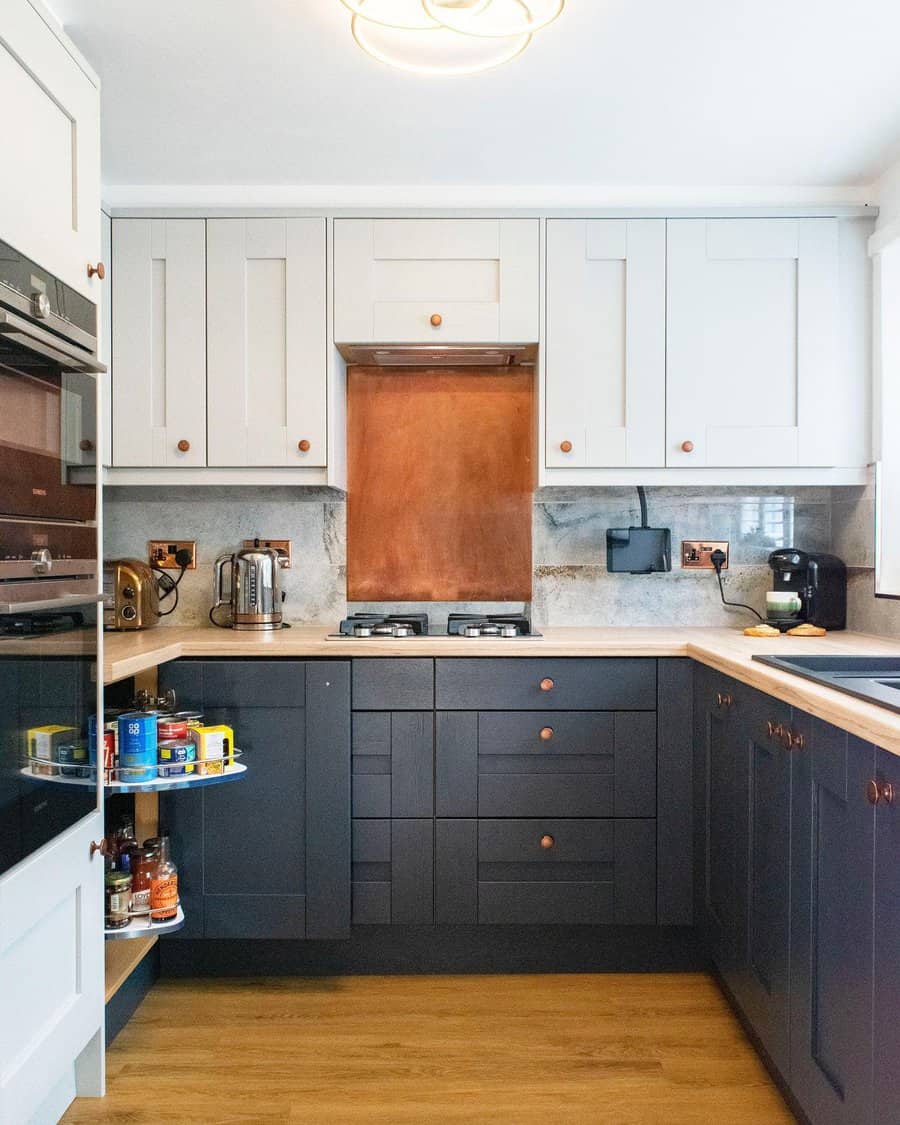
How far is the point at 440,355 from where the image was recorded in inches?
110

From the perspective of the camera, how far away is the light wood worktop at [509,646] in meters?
2.17

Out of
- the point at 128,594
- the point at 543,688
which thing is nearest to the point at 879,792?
the point at 543,688

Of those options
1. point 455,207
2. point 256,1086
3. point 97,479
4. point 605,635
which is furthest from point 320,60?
point 256,1086

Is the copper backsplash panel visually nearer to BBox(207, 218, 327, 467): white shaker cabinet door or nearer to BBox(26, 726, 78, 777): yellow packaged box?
BBox(207, 218, 327, 467): white shaker cabinet door

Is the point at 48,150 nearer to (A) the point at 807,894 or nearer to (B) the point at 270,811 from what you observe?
(B) the point at 270,811

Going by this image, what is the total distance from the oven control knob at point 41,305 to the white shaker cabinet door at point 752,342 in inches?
69.1

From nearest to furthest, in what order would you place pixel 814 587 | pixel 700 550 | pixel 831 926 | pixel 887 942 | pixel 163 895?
1. pixel 887 942
2. pixel 831 926
3. pixel 163 895
4. pixel 814 587
5. pixel 700 550

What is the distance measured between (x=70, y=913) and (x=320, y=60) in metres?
1.88

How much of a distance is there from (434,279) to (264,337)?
21.2 inches

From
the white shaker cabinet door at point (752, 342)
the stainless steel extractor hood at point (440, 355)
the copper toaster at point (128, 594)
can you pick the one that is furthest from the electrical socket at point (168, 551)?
the white shaker cabinet door at point (752, 342)

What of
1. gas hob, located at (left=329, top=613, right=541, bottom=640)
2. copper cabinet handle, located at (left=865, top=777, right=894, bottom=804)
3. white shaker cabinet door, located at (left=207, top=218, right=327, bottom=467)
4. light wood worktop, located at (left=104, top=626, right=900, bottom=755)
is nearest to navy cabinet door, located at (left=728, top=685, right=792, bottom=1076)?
light wood worktop, located at (left=104, top=626, right=900, bottom=755)

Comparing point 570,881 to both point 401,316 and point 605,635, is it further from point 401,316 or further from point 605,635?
point 401,316

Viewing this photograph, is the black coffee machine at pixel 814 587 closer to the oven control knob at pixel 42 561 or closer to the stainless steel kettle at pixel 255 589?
the stainless steel kettle at pixel 255 589

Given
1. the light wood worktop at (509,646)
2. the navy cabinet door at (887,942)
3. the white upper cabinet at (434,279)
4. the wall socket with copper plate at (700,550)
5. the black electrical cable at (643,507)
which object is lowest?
the navy cabinet door at (887,942)
